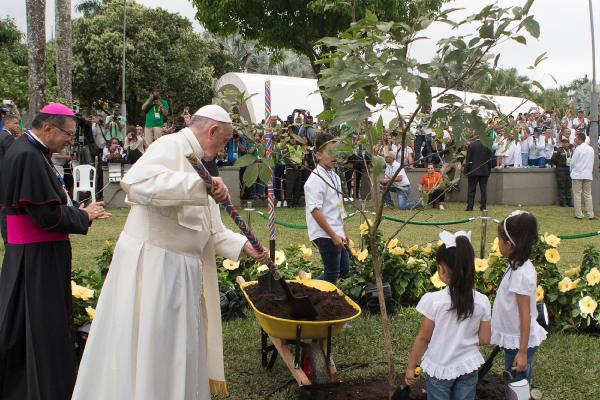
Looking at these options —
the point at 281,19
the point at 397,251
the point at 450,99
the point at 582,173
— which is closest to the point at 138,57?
the point at 281,19

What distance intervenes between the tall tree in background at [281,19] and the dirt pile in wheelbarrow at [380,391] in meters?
14.5

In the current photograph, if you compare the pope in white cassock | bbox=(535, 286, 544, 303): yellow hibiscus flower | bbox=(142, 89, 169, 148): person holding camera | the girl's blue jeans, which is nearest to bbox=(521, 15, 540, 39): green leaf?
the pope in white cassock

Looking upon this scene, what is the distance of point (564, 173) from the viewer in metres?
18.7

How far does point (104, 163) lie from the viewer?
1653 centimetres

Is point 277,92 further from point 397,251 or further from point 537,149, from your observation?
point 397,251

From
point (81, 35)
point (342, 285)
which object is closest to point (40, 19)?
point (342, 285)

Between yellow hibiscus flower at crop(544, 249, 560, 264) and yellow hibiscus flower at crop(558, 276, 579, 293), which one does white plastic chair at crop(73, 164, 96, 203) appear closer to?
yellow hibiscus flower at crop(544, 249, 560, 264)

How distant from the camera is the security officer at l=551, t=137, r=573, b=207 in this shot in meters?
18.6

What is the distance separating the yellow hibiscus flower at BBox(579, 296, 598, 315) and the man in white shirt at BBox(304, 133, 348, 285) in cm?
237

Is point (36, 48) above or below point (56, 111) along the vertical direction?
above

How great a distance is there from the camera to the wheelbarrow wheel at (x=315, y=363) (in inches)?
181

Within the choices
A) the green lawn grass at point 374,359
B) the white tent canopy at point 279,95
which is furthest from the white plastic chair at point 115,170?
the green lawn grass at point 374,359

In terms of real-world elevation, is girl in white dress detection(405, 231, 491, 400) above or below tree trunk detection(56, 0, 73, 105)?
below

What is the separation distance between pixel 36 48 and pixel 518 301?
13.9m
